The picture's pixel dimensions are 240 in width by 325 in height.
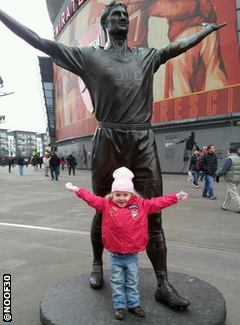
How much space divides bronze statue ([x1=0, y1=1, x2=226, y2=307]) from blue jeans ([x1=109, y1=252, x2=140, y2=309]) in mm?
332

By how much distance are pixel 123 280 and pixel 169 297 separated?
43 cm

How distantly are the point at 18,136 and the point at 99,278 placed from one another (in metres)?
114

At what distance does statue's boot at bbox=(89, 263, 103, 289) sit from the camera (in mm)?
2651

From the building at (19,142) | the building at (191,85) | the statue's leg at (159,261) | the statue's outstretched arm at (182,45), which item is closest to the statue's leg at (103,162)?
the statue's leg at (159,261)

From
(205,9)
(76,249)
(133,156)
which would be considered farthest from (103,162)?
(205,9)

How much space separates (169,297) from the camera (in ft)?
7.54

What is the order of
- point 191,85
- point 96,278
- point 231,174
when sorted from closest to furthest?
point 96,278, point 231,174, point 191,85

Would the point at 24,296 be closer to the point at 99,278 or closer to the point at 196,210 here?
the point at 99,278

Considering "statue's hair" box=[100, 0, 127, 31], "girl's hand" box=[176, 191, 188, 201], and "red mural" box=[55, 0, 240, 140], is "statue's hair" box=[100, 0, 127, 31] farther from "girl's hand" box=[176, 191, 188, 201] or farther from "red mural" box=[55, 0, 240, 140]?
"red mural" box=[55, 0, 240, 140]

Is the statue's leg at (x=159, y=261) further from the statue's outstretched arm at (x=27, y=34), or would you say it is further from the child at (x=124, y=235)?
the statue's outstretched arm at (x=27, y=34)

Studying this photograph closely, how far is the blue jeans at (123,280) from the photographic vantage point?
7.05ft

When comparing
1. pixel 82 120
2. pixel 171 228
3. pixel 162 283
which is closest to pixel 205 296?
pixel 162 283

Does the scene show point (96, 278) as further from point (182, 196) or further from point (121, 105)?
point (121, 105)

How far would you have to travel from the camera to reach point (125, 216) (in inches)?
84.5
